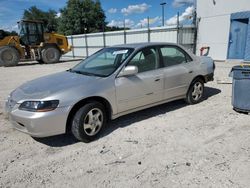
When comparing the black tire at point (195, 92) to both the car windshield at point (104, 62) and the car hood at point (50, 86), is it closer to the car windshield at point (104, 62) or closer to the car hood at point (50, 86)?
the car windshield at point (104, 62)

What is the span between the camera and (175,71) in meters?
4.75

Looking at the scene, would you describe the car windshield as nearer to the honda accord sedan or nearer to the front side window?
the honda accord sedan

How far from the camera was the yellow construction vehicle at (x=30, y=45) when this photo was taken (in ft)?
53.3

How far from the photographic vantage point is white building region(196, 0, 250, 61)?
40.9 ft

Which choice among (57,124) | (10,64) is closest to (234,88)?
(57,124)

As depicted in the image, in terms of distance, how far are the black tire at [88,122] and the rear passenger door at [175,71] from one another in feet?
5.30

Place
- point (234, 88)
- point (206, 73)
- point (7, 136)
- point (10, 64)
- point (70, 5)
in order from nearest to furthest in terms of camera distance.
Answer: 1. point (7, 136)
2. point (234, 88)
3. point (206, 73)
4. point (10, 64)
5. point (70, 5)

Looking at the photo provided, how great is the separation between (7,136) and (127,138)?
7.20 ft

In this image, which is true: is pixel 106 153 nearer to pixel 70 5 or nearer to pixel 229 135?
pixel 229 135

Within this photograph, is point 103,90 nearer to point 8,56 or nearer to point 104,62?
point 104,62

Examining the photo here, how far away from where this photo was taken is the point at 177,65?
485cm

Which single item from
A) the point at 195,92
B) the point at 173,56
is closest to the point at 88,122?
the point at 173,56

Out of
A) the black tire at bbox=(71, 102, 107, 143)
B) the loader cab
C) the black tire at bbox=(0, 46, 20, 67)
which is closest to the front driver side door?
the black tire at bbox=(71, 102, 107, 143)

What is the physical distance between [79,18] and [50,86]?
136 ft
